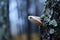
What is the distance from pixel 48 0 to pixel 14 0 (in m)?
2.02

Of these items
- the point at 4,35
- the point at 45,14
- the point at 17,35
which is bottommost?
the point at 17,35

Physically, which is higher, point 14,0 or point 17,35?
point 14,0

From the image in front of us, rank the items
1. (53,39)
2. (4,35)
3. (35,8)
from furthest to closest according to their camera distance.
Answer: (35,8), (4,35), (53,39)

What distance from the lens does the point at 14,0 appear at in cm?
269

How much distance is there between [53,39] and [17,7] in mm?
2114

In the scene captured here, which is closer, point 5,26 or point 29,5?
point 5,26

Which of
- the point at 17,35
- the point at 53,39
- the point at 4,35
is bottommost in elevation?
the point at 17,35

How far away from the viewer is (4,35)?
2.05 meters

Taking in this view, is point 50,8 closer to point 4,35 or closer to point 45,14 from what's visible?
point 45,14

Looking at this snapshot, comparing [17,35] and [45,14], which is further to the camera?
[17,35]

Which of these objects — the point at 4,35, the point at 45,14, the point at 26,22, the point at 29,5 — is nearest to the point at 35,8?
the point at 29,5

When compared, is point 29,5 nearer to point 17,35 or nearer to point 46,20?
point 17,35

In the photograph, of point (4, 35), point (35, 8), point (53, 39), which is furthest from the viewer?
point (35, 8)

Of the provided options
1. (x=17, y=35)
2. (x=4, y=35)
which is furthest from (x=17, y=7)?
(x=4, y=35)
